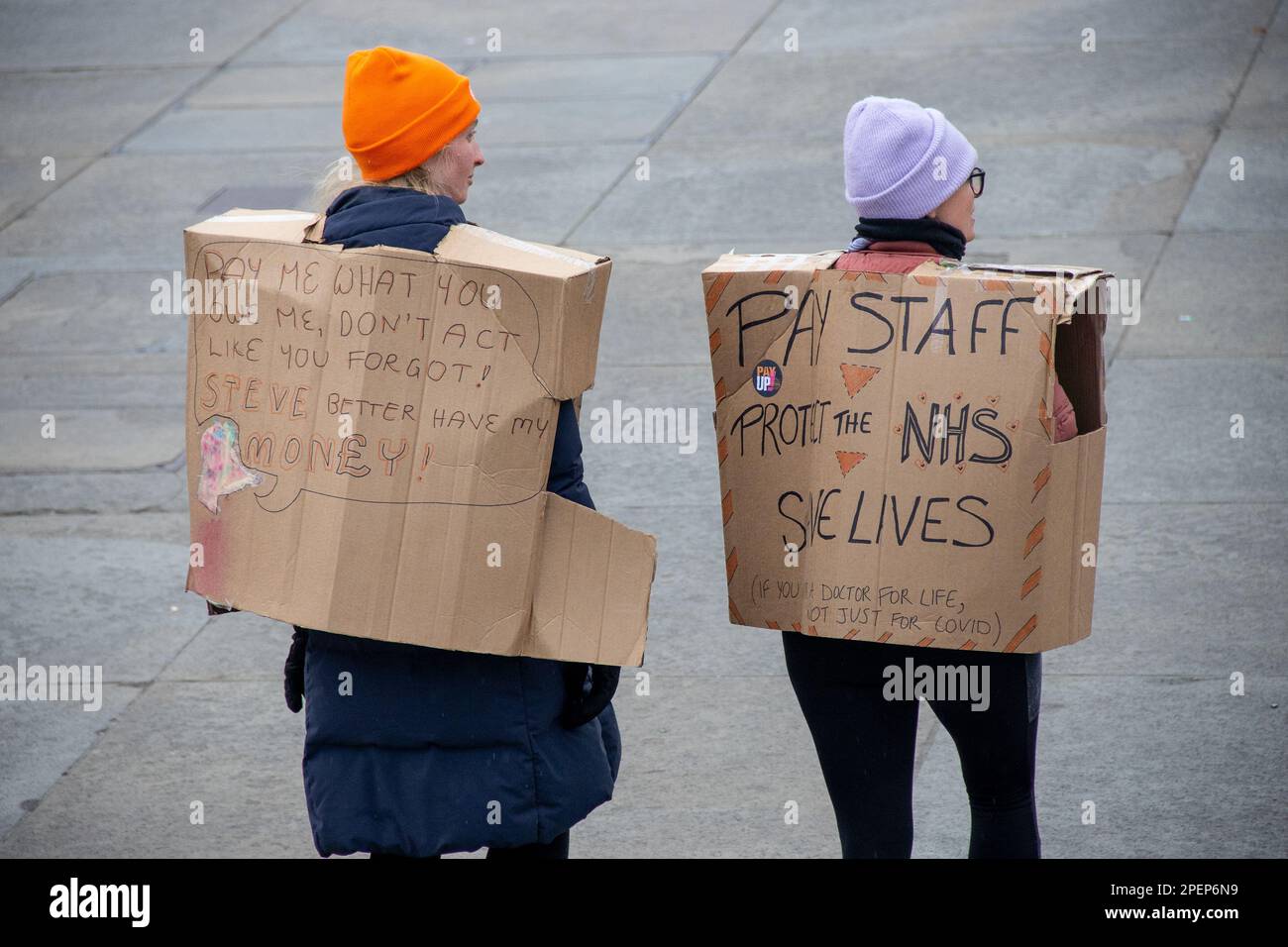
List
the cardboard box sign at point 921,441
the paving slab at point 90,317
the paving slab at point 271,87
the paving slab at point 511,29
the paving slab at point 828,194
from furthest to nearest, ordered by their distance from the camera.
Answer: the paving slab at point 511,29, the paving slab at point 271,87, the paving slab at point 828,194, the paving slab at point 90,317, the cardboard box sign at point 921,441

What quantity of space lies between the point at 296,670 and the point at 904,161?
4.94 ft

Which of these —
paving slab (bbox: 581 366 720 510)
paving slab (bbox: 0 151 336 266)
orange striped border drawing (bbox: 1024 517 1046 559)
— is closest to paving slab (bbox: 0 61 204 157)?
paving slab (bbox: 0 151 336 266)

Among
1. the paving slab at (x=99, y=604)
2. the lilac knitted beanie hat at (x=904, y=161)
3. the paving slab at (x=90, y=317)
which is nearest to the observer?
the lilac knitted beanie hat at (x=904, y=161)

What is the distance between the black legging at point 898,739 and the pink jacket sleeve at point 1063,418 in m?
0.43

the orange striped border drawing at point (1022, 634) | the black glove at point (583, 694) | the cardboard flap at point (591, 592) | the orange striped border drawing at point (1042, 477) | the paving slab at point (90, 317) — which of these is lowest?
the paving slab at point (90, 317)

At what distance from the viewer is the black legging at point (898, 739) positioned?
3055 millimetres

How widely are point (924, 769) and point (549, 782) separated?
1.67 m

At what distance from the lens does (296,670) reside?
3121mm

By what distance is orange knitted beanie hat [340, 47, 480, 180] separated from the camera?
286 centimetres

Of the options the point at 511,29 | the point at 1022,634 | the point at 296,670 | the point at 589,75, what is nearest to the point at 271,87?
the point at 511,29

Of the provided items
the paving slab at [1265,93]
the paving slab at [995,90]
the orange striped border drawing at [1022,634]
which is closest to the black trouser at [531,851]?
the orange striped border drawing at [1022,634]

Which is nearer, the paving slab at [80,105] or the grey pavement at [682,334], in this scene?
the grey pavement at [682,334]

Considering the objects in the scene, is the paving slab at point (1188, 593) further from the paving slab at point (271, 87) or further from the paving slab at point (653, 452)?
the paving slab at point (271, 87)

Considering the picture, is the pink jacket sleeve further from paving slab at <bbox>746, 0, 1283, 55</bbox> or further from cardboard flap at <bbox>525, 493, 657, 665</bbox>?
paving slab at <bbox>746, 0, 1283, 55</bbox>
